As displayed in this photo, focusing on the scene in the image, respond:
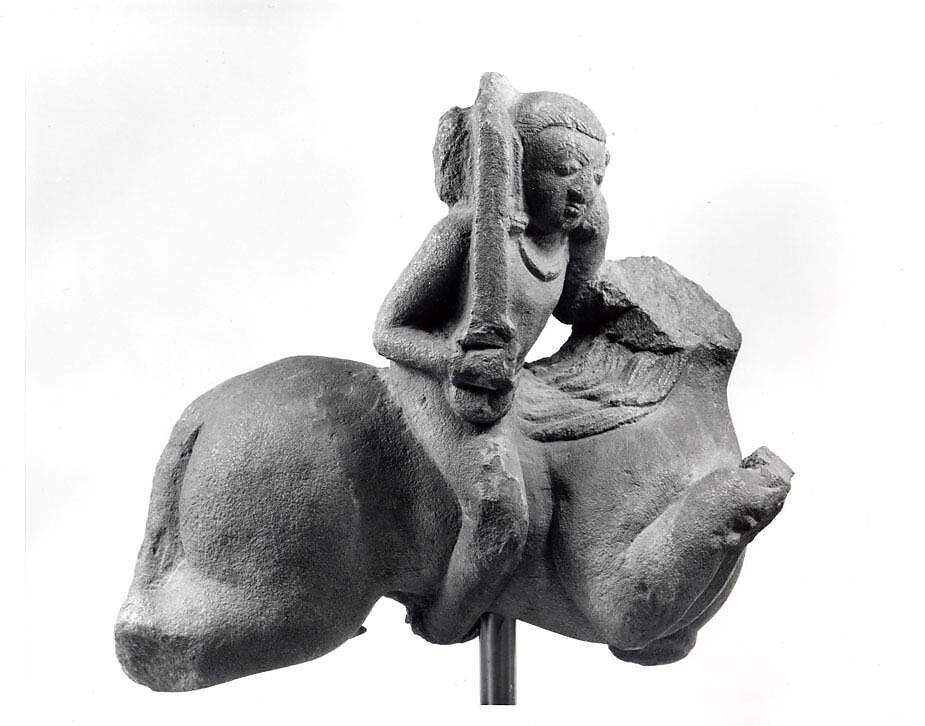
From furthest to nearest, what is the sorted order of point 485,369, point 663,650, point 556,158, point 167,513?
1. point 663,650
2. point 167,513
3. point 556,158
4. point 485,369

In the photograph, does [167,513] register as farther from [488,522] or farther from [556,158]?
[556,158]

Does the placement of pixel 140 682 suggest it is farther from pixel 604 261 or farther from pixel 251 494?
pixel 604 261

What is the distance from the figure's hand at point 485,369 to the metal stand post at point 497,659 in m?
0.65

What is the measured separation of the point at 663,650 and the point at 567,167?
994 millimetres

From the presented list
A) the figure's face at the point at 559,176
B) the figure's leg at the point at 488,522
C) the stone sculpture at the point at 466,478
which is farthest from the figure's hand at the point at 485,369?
the figure's face at the point at 559,176

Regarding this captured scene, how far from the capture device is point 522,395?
2836 mm

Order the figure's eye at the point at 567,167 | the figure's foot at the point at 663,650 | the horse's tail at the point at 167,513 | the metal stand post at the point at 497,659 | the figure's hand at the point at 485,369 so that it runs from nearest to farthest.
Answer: the figure's hand at the point at 485,369 → the figure's eye at the point at 567,167 → the horse's tail at the point at 167,513 → the figure's foot at the point at 663,650 → the metal stand post at the point at 497,659

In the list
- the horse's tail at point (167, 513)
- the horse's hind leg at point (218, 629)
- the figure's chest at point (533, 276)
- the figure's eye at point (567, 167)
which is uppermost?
the figure's eye at point (567, 167)

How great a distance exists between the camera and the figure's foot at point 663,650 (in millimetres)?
2986

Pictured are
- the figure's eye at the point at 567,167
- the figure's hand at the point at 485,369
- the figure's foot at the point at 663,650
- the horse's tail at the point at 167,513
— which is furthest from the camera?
the figure's foot at the point at 663,650

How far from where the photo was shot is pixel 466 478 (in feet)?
8.80

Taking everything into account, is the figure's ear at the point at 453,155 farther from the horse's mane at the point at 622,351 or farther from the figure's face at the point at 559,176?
the horse's mane at the point at 622,351

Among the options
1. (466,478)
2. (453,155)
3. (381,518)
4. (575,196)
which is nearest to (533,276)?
(575,196)

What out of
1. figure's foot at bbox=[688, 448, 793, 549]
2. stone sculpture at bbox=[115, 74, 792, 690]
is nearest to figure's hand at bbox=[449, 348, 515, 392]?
stone sculpture at bbox=[115, 74, 792, 690]
